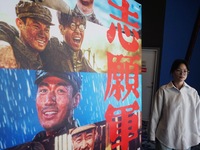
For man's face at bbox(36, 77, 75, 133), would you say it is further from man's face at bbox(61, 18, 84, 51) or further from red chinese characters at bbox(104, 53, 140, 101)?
red chinese characters at bbox(104, 53, 140, 101)

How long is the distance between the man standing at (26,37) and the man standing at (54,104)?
2.9 inches

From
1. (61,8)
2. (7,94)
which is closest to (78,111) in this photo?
(7,94)

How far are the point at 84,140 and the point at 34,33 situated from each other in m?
0.54

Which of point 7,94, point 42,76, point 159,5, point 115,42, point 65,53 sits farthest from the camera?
point 159,5

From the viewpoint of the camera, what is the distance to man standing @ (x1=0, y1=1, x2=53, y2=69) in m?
0.70

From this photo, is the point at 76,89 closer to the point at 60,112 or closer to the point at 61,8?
the point at 60,112

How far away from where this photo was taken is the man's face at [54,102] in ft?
2.66

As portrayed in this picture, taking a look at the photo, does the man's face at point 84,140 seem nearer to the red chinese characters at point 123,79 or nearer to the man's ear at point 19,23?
the red chinese characters at point 123,79

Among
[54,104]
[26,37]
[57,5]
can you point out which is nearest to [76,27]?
[57,5]

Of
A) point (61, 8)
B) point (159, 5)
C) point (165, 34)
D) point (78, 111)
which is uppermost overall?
point (159, 5)

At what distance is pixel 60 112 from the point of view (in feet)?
2.89

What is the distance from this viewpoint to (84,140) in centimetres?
99

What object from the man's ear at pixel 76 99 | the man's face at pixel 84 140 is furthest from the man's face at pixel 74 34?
the man's face at pixel 84 140

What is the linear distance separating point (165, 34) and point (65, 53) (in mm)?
3395
